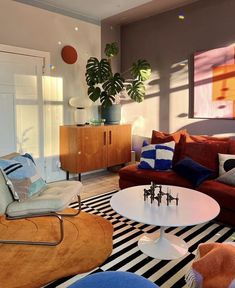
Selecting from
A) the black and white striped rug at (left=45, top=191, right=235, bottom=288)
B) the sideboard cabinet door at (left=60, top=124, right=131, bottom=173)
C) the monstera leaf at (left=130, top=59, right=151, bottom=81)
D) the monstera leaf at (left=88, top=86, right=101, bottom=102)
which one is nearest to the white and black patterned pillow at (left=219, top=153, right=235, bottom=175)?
the black and white striped rug at (left=45, top=191, right=235, bottom=288)

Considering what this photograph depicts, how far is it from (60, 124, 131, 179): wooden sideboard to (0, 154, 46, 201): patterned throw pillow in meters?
1.50

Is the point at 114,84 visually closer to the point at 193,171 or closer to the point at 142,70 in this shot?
the point at 142,70

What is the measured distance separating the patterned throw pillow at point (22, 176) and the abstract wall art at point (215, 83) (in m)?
2.56

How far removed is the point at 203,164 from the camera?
3164 mm

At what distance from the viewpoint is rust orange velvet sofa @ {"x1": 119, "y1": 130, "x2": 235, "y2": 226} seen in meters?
2.64

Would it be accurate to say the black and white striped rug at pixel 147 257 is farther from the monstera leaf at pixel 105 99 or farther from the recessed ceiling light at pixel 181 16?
the recessed ceiling light at pixel 181 16

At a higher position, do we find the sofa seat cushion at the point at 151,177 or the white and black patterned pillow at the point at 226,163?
the white and black patterned pillow at the point at 226,163

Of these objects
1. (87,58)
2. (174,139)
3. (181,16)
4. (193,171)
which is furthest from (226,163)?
(87,58)

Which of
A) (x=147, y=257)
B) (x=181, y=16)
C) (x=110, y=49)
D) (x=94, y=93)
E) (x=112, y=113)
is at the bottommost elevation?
(x=147, y=257)

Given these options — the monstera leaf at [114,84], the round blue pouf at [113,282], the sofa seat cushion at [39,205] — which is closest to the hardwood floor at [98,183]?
the sofa seat cushion at [39,205]

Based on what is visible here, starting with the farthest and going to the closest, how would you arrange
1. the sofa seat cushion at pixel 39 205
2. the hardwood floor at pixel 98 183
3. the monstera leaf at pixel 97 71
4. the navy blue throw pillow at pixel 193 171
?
the monstera leaf at pixel 97 71
the hardwood floor at pixel 98 183
the navy blue throw pillow at pixel 193 171
the sofa seat cushion at pixel 39 205

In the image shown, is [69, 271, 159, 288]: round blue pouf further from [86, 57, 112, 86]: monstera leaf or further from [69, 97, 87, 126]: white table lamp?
[86, 57, 112, 86]: monstera leaf

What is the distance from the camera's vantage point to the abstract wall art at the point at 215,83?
3582 millimetres

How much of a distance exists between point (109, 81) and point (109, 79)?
3 cm
